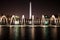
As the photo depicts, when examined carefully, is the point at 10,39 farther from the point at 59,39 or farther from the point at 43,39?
the point at 59,39

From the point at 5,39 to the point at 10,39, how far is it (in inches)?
7.1

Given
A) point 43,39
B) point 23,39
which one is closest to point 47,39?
point 43,39

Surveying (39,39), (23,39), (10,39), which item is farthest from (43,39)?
(10,39)

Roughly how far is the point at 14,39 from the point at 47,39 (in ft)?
3.78

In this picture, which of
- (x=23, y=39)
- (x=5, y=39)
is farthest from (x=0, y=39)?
(x=23, y=39)

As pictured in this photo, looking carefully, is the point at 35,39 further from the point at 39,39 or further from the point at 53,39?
the point at 53,39

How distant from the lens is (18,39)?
7.34 m

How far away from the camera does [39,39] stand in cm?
748

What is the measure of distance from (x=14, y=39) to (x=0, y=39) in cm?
48

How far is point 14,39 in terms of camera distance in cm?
724

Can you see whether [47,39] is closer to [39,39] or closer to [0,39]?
[39,39]

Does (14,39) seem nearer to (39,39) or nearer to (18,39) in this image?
(18,39)

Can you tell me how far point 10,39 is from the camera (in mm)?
7258

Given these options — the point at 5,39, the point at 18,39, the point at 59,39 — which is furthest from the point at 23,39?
the point at 59,39
